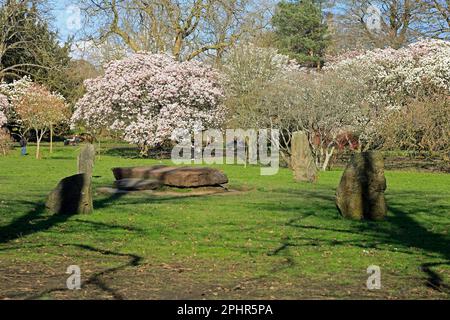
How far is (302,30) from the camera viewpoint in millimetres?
58125

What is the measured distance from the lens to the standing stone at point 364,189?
12117 mm

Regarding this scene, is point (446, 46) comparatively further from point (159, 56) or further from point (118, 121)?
point (118, 121)

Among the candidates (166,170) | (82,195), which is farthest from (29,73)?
(82,195)

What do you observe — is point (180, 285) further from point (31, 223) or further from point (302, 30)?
point (302, 30)

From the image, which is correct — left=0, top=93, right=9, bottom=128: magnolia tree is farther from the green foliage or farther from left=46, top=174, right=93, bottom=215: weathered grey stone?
left=46, top=174, right=93, bottom=215: weathered grey stone

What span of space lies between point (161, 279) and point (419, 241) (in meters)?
4.66

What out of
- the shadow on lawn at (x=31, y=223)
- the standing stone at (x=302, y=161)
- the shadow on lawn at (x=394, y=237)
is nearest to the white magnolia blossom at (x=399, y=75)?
the standing stone at (x=302, y=161)

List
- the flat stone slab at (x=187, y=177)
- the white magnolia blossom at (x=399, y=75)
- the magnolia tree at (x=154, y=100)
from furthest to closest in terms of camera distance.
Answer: the magnolia tree at (x=154, y=100), the white magnolia blossom at (x=399, y=75), the flat stone slab at (x=187, y=177)

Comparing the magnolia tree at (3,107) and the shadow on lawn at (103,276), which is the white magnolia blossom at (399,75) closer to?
the magnolia tree at (3,107)

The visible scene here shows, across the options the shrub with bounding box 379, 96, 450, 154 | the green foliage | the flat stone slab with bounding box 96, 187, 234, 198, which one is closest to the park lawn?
the flat stone slab with bounding box 96, 187, 234, 198

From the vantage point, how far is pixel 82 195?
40.3 ft

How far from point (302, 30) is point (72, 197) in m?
48.5

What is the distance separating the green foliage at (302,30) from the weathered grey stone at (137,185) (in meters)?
40.0

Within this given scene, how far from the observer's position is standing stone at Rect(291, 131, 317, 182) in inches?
823
